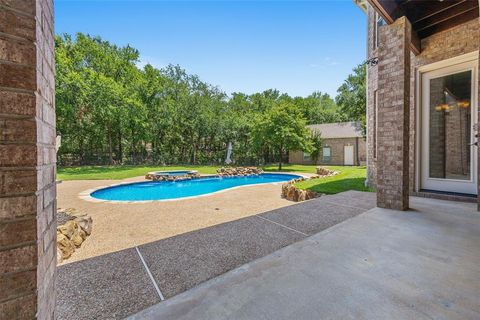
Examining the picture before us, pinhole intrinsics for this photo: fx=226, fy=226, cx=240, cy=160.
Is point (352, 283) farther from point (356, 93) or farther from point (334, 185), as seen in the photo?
point (356, 93)

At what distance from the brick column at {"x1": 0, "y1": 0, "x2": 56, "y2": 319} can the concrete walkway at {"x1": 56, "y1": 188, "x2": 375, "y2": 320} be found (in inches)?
33.8

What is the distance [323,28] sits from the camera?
798 cm

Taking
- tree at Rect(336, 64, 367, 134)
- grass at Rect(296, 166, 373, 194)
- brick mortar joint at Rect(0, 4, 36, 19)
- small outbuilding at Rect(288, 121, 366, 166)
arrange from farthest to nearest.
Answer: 1. small outbuilding at Rect(288, 121, 366, 166)
2. tree at Rect(336, 64, 367, 134)
3. grass at Rect(296, 166, 373, 194)
4. brick mortar joint at Rect(0, 4, 36, 19)

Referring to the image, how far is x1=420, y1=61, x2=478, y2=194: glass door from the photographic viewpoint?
173 inches

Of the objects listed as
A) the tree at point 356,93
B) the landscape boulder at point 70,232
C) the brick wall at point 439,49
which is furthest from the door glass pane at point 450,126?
the tree at point 356,93

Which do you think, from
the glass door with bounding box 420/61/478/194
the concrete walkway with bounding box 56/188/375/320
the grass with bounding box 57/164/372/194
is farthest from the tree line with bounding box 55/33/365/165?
the concrete walkway with bounding box 56/188/375/320

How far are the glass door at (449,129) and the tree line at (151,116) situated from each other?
12525 millimetres

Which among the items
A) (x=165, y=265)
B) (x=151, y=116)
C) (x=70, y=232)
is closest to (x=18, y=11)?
(x=165, y=265)

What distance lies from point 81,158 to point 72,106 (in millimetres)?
5631

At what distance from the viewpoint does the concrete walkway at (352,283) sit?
4.69ft

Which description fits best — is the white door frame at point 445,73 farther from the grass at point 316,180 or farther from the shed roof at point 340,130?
the shed roof at point 340,130

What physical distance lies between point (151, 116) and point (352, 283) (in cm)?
2310

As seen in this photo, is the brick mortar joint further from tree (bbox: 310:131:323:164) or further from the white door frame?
tree (bbox: 310:131:323:164)

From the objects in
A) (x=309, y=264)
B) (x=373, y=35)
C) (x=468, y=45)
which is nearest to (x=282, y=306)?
(x=309, y=264)
